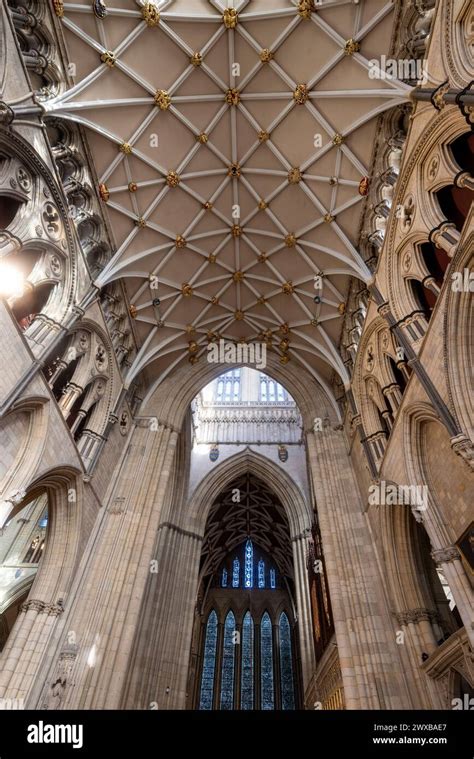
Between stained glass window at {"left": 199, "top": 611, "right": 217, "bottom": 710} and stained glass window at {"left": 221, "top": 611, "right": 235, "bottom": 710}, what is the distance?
2.33 ft

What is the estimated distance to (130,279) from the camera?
14.2 metres

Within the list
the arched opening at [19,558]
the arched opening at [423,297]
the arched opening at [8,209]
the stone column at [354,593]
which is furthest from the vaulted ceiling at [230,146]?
the arched opening at [19,558]

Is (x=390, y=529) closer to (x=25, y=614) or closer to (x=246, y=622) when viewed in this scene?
(x=25, y=614)

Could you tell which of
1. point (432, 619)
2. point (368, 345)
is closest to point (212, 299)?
point (368, 345)

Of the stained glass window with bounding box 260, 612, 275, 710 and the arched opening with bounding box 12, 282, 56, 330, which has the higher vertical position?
the stained glass window with bounding box 260, 612, 275, 710

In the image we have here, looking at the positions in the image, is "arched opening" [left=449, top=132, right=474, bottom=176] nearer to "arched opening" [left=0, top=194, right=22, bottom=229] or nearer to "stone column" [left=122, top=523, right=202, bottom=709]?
"arched opening" [left=0, top=194, right=22, bottom=229]

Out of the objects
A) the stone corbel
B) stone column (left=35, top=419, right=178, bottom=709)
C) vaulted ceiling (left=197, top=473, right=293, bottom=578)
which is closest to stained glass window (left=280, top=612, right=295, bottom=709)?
vaulted ceiling (left=197, top=473, right=293, bottom=578)

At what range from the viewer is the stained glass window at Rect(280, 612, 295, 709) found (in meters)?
25.2

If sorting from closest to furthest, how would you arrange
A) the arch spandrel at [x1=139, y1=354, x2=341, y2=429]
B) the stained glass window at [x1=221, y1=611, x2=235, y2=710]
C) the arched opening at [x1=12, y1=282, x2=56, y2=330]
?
the arched opening at [x1=12, y1=282, x2=56, y2=330] < the arch spandrel at [x1=139, y1=354, x2=341, y2=429] < the stained glass window at [x1=221, y1=611, x2=235, y2=710]

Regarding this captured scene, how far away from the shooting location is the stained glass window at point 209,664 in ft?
82.1

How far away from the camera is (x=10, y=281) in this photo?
27.9 ft

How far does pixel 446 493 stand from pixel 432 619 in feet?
11.7

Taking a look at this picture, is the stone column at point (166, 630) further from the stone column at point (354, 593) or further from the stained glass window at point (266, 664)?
the stained glass window at point (266, 664)

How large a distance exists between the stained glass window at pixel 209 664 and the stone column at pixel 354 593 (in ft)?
65.0
